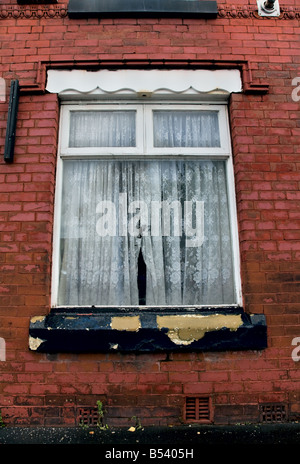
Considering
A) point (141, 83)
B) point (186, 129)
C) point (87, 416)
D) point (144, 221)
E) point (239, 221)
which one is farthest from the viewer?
point (186, 129)

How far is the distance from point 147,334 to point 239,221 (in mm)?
1315

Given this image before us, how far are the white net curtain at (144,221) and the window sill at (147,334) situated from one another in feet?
0.91

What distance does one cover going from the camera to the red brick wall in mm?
2955

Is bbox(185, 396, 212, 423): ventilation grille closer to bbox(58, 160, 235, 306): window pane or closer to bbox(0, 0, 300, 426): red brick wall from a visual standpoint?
bbox(0, 0, 300, 426): red brick wall

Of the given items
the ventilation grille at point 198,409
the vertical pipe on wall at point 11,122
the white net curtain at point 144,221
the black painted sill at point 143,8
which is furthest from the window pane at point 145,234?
the black painted sill at point 143,8

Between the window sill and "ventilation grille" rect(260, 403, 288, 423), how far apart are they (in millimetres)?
466

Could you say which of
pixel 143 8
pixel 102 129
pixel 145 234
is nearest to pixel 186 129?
pixel 102 129

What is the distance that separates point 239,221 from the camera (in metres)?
3.36

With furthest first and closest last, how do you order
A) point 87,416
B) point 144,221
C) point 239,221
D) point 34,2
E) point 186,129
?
point 34,2
point 186,129
point 144,221
point 239,221
point 87,416

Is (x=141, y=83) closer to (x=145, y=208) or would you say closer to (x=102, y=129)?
(x=102, y=129)

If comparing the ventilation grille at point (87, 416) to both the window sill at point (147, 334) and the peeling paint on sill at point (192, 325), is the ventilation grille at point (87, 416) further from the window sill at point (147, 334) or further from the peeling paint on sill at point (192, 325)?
the peeling paint on sill at point (192, 325)

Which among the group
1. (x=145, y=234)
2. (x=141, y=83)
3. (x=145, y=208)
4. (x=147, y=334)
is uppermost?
(x=141, y=83)

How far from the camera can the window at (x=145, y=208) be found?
333cm

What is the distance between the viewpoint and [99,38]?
370cm
